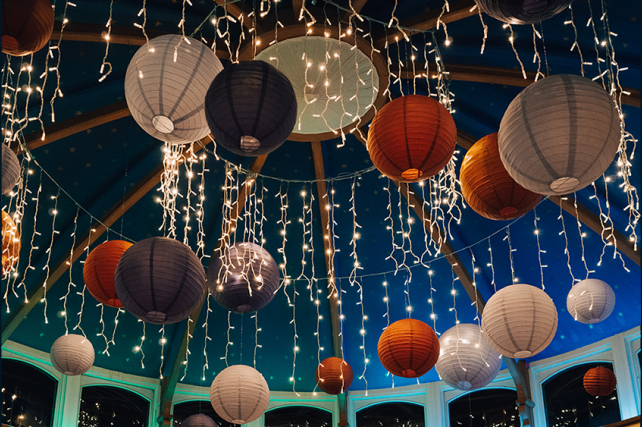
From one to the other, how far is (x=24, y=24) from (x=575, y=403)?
733 cm

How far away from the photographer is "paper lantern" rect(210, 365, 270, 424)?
5.70 metres

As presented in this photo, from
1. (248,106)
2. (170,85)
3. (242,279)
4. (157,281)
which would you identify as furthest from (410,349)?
(170,85)

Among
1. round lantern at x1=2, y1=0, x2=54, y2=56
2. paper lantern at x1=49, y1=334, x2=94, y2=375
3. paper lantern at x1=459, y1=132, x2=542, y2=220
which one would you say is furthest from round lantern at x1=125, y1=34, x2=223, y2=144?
paper lantern at x1=49, y1=334, x2=94, y2=375

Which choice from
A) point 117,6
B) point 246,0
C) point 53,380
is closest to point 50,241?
point 53,380

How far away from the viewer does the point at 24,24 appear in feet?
11.2

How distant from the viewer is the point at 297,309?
8.59 m

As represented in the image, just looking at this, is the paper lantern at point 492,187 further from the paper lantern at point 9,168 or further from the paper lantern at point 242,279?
the paper lantern at point 9,168

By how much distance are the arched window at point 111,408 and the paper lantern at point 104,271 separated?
345cm

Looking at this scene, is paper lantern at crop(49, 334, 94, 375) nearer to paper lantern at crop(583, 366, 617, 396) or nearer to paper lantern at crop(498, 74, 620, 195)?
paper lantern at crop(498, 74, 620, 195)

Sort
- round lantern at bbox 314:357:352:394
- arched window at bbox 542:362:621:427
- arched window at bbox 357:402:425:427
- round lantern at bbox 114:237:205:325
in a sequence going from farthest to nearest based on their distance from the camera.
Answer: arched window at bbox 357:402:425:427 < arched window at bbox 542:362:621:427 < round lantern at bbox 314:357:352:394 < round lantern at bbox 114:237:205:325

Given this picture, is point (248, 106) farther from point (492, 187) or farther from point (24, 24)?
point (492, 187)

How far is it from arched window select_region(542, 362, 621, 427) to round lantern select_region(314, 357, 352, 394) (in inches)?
114

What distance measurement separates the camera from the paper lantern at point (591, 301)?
19.8 ft

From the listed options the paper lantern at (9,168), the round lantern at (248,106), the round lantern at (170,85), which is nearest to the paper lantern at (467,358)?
the round lantern at (248,106)
